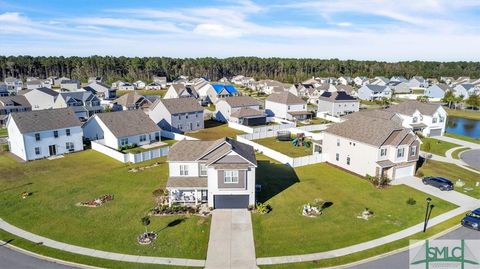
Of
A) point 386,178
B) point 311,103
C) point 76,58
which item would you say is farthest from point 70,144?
point 76,58

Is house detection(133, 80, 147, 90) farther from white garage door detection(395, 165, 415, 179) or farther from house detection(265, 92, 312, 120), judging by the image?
white garage door detection(395, 165, 415, 179)

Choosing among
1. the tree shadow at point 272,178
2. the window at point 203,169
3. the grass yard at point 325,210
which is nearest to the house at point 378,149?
the grass yard at point 325,210

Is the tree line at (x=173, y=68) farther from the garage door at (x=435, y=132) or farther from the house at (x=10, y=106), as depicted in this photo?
the garage door at (x=435, y=132)

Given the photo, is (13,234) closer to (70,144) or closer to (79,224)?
(79,224)

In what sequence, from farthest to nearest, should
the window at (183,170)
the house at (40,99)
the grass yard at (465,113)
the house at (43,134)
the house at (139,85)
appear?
the house at (139,85), the grass yard at (465,113), the house at (40,99), the house at (43,134), the window at (183,170)

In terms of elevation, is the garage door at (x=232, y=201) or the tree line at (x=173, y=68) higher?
the tree line at (x=173, y=68)

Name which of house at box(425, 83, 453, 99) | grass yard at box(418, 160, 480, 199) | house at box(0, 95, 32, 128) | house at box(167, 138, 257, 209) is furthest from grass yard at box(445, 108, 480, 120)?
house at box(0, 95, 32, 128)
